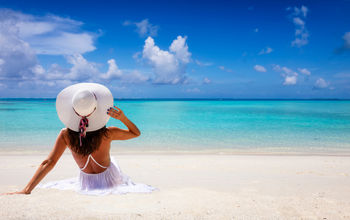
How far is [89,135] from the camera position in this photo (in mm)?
2814

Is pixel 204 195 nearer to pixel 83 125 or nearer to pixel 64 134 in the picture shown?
pixel 83 125

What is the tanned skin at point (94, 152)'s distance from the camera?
2.60m

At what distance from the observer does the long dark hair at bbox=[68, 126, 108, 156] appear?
2777 mm

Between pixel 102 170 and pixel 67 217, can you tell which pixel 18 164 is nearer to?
pixel 102 170

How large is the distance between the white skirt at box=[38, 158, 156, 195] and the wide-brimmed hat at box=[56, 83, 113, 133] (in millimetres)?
890

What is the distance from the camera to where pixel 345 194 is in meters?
3.94

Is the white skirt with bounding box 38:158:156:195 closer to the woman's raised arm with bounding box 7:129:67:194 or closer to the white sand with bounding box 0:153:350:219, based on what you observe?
the white sand with bounding box 0:153:350:219

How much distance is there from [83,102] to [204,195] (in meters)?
2.09

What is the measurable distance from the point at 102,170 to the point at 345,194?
12.8ft

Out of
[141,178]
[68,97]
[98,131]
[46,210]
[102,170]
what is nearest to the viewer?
[46,210]

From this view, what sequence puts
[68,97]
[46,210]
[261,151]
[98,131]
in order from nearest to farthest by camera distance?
[46,210] < [68,97] < [98,131] < [261,151]

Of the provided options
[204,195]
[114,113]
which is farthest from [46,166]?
[204,195]

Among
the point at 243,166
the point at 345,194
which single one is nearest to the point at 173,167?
the point at 243,166

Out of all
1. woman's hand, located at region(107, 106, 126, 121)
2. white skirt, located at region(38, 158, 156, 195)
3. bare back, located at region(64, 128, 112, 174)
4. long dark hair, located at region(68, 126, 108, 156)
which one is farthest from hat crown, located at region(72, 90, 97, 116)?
white skirt, located at region(38, 158, 156, 195)
